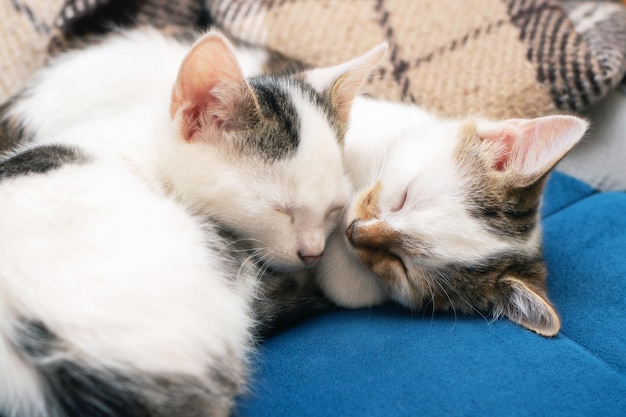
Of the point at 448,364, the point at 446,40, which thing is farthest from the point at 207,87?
the point at 446,40

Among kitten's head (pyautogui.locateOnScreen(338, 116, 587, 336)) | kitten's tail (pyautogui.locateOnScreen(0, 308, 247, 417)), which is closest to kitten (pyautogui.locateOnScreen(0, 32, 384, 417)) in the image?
kitten's tail (pyautogui.locateOnScreen(0, 308, 247, 417))

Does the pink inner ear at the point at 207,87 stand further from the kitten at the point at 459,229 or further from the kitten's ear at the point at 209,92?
the kitten at the point at 459,229

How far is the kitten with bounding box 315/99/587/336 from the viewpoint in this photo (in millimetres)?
935

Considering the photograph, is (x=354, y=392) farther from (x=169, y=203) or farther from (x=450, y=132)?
(x=450, y=132)

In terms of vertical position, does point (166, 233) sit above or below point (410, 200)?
above

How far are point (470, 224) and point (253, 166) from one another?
1.26 feet

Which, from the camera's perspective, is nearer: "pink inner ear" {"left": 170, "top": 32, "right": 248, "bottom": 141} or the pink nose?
"pink inner ear" {"left": 170, "top": 32, "right": 248, "bottom": 141}

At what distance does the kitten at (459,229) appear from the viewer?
36.8 inches

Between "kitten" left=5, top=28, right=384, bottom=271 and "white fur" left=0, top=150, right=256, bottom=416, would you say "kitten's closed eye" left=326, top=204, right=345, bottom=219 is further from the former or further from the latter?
"white fur" left=0, top=150, right=256, bottom=416

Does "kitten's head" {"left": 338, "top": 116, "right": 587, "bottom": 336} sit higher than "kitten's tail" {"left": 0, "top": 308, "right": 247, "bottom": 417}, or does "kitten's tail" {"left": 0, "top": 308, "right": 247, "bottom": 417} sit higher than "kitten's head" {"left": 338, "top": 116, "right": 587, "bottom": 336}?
"kitten's tail" {"left": 0, "top": 308, "right": 247, "bottom": 417}

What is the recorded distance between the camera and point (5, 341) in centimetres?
65

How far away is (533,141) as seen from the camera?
0.95 meters

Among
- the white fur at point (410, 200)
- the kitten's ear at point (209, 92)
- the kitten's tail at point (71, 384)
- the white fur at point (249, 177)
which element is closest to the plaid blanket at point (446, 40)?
the white fur at point (410, 200)

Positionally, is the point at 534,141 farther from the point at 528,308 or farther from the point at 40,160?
the point at 40,160
